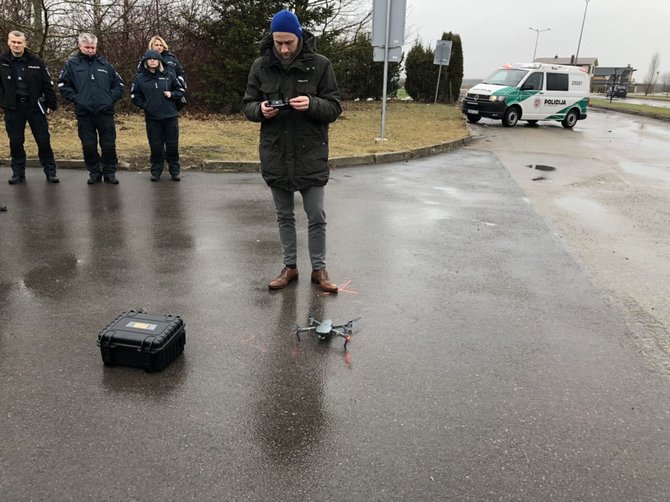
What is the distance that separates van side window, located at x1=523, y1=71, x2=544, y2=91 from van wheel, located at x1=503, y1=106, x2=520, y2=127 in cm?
86

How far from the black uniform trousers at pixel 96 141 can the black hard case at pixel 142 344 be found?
18.5ft

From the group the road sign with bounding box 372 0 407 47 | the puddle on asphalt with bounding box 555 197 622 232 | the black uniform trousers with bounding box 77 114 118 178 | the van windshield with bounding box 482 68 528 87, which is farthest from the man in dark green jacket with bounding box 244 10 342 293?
the van windshield with bounding box 482 68 528 87

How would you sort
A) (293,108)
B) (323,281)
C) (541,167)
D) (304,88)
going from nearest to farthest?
(293,108) < (304,88) < (323,281) < (541,167)

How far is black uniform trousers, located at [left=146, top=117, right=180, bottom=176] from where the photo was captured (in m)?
8.44

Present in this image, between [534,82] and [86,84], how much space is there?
1689cm

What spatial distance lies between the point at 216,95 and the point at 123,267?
44.6 feet

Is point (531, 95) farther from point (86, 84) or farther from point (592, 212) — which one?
point (86, 84)

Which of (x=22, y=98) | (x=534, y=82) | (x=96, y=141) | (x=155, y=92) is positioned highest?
(x=534, y=82)

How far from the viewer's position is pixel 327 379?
10.6 ft

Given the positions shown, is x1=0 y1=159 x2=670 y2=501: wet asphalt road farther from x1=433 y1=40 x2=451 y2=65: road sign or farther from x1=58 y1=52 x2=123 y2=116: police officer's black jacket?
x1=433 y1=40 x2=451 y2=65: road sign

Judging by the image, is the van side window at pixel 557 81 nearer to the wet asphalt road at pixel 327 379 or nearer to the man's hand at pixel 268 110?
the wet asphalt road at pixel 327 379

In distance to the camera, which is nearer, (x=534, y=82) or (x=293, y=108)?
(x=293, y=108)

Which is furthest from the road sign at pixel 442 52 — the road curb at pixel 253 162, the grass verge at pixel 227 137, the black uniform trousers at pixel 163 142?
the black uniform trousers at pixel 163 142

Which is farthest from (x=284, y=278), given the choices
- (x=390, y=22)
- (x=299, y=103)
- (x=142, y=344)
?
(x=390, y=22)
